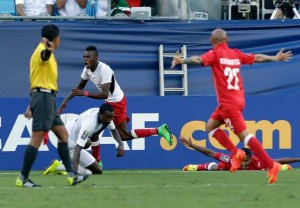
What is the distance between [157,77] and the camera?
21.8 meters

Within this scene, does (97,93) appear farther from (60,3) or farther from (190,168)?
(60,3)

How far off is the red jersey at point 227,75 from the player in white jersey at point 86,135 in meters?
2.39

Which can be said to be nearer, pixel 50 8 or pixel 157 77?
pixel 157 77

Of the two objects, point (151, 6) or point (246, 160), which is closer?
point (246, 160)

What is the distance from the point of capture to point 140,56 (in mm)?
21734

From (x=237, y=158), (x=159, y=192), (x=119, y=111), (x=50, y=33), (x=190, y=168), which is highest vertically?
(x=50, y=33)

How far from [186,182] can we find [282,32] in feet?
26.3

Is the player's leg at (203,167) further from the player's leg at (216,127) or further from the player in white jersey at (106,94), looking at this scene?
the player's leg at (216,127)

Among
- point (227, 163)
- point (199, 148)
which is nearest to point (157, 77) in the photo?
point (199, 148)

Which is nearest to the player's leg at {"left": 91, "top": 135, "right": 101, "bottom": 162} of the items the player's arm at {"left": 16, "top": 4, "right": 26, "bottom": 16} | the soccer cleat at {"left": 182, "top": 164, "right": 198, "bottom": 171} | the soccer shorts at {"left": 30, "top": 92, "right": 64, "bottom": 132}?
the soccer cleat at {"left": 182, "top": 164, "right": 198, "bottom": 171}

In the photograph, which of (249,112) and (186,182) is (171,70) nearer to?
(249,112)

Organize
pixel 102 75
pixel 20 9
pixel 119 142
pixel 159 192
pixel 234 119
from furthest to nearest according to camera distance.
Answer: pixel 20 9 → pixel 102 75 → pixel 119 142 → pixel 234 119 → pixel 159 192

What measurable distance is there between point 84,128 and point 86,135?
24cm

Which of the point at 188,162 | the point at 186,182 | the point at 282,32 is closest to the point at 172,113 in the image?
the point at 188,162
